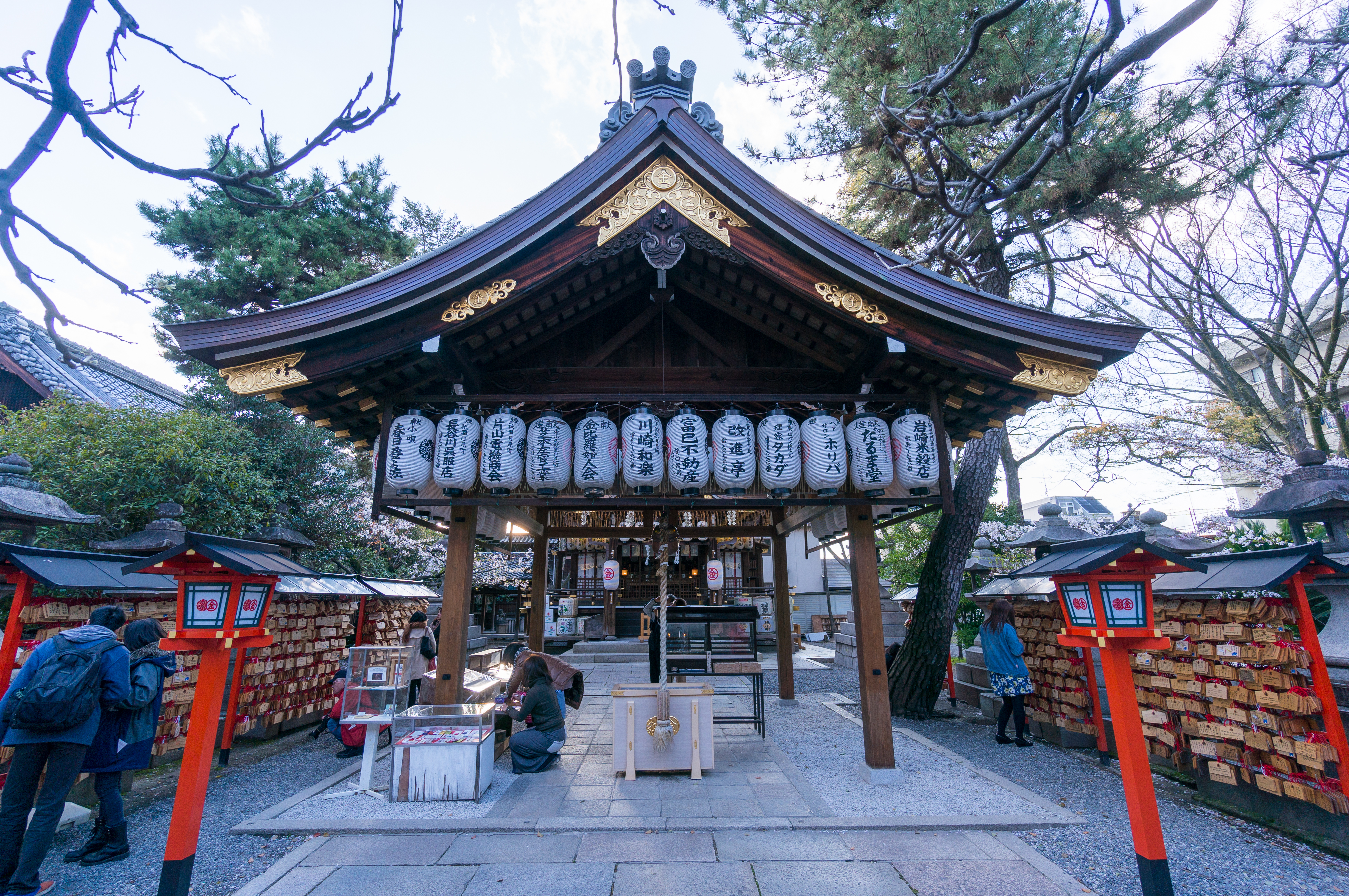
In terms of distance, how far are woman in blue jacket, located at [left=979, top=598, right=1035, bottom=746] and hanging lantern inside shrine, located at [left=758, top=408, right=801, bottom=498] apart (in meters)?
4.89

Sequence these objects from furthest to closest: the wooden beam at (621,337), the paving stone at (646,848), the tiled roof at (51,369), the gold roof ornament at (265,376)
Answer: the tiled roof at (51,369)
the wooden beam at (621,337)
the gold roof ornament at (265,376)
the paving stone at (646,848)

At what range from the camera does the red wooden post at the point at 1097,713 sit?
24.9 ft

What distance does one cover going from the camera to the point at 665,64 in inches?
266

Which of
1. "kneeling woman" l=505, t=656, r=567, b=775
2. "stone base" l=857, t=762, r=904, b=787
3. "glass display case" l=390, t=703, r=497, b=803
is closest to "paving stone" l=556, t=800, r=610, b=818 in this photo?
"glass display case" l=390, t=703, r=497, b=803

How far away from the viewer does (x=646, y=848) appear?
187 inches

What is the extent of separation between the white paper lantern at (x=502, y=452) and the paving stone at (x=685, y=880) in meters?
3.57

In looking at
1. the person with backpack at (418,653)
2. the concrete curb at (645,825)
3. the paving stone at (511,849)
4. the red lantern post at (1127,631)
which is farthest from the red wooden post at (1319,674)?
the person with backpack at (418,653)

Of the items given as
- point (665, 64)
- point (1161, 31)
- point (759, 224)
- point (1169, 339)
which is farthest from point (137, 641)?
point (1169, 339)

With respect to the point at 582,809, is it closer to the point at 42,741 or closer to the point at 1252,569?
the point at 42,741

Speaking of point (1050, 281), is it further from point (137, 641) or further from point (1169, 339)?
point (137, 641)

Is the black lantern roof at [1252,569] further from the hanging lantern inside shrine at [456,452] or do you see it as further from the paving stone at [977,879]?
the hanging lantern inside shrine at [456,452]

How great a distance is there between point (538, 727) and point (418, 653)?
2.35m

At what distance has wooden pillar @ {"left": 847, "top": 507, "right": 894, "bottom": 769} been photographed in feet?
20.5

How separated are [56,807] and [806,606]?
31591 millimetres
